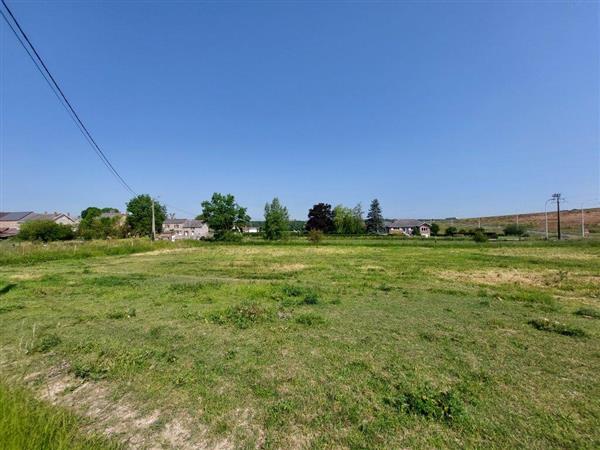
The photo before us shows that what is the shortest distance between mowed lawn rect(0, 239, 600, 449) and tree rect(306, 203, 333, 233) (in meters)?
68.3

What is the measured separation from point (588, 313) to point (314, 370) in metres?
8.07

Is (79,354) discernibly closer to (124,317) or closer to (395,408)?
(124,317)

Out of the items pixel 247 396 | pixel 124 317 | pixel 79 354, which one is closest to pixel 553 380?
pixel 247 396

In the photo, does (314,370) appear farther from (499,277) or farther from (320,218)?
(320,218)

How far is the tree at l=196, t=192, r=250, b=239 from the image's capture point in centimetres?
6066

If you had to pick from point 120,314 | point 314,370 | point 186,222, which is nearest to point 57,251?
point 120,314

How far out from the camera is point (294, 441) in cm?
277

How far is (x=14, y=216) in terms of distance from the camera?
76.1m

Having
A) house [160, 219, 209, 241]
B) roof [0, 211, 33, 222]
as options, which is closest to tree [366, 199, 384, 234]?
house [160, 219, 209, 241]

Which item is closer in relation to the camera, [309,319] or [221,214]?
[309,319]

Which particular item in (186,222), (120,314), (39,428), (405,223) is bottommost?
(120,314)

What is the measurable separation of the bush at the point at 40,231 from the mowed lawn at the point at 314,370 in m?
50.2

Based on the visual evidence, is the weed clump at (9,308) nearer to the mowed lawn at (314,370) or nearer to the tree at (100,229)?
the mowed lawn at (314,370)

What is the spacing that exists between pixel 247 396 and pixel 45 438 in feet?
6.49
